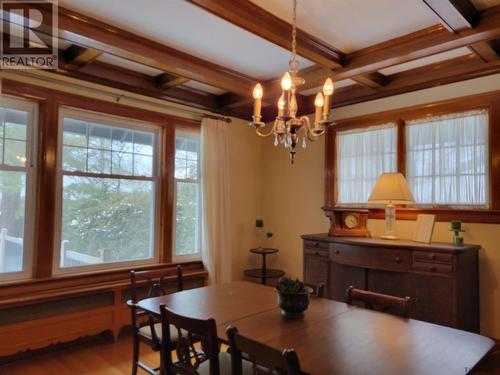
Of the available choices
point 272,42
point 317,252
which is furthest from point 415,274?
point 272,42

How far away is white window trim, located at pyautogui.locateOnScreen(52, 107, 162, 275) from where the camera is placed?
3236 mm

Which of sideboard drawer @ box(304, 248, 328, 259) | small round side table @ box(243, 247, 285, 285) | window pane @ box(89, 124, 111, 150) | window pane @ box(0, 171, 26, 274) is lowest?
small round side table @ box(243, 247, 285, 285)

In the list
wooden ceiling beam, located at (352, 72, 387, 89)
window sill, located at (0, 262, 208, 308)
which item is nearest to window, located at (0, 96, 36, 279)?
window sill, located at (0, 262, 208, 308)

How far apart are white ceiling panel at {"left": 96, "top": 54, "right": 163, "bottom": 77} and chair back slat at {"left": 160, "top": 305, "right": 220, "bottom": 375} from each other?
8.00ft

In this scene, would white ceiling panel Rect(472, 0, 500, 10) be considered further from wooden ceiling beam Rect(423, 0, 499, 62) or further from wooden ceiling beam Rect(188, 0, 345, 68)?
wooden ceiling beam Rect(188, 0, 345, 68)

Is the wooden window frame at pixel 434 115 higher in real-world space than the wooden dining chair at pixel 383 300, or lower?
higher

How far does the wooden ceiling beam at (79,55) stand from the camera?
9.83ft

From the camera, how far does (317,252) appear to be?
362cm

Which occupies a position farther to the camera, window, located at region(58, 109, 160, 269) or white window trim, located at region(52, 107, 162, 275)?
window, located at region(58, 109, 160, 269)

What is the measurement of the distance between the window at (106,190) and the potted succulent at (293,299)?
7.44 ft

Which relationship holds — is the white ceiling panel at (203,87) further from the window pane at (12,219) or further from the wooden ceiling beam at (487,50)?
the wooden ceiling beam at (487,50)

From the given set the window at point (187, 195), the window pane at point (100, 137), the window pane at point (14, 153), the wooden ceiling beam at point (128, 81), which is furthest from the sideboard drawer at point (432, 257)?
the window pane at point (14, 153)

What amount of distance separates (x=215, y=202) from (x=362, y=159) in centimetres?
175

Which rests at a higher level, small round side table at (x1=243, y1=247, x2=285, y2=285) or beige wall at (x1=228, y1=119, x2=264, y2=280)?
beige wall at (x1=228, y1=119, x2=264, y2=280)
